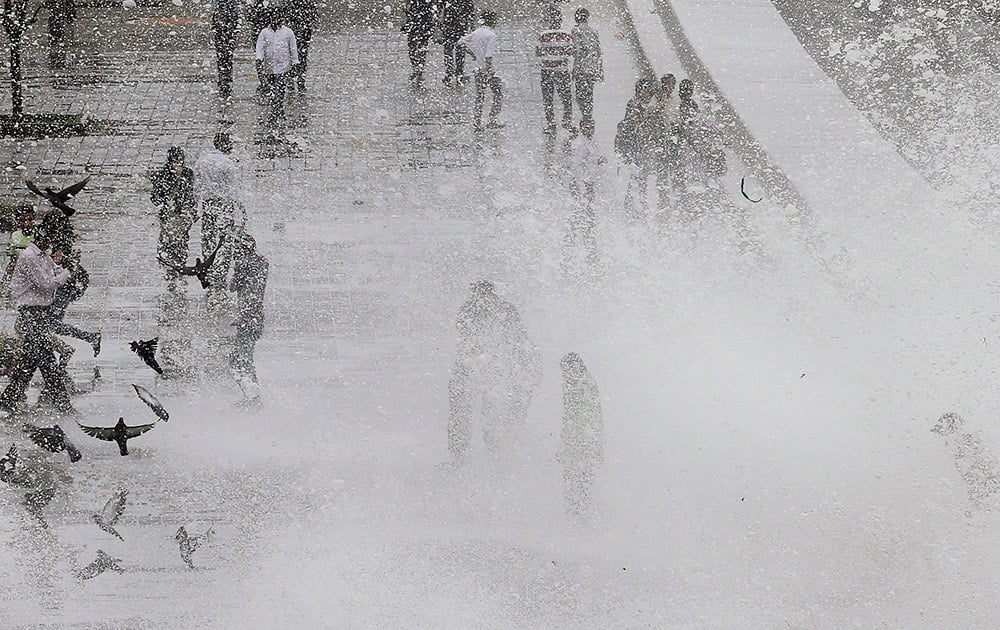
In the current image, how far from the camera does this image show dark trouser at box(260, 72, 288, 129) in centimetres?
1380

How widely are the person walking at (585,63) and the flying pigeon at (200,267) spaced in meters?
4.68

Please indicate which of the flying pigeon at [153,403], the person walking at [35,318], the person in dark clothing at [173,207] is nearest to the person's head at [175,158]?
the person in dark clothing at [173,207]

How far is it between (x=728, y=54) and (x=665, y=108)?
3860mm

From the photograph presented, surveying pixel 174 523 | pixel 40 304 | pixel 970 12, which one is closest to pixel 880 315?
pixel 174 523

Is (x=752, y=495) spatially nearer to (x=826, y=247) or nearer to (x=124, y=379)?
(x=826, y=247)

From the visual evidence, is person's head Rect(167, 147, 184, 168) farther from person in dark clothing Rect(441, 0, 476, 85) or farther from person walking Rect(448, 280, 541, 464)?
person in dark clothing Rect(441, 0, 476, 85)

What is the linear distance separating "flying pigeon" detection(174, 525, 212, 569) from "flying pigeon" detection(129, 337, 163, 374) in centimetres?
180

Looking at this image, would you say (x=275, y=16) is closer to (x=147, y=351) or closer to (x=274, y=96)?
(x=274, y=96)

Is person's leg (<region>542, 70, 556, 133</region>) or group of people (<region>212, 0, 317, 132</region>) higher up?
group of people (<region>212, 0, 317, 132</region>)

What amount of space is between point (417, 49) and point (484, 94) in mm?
1294

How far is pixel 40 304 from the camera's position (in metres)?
8.77

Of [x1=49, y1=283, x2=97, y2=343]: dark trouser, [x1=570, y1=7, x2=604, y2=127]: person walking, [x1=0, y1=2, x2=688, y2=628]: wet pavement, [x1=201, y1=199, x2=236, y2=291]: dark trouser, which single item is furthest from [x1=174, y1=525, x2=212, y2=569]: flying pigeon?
[x1=570, y1=7, x2=604, y2=127]: person walking

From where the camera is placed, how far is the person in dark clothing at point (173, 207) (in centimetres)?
1077

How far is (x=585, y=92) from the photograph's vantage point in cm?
1352
